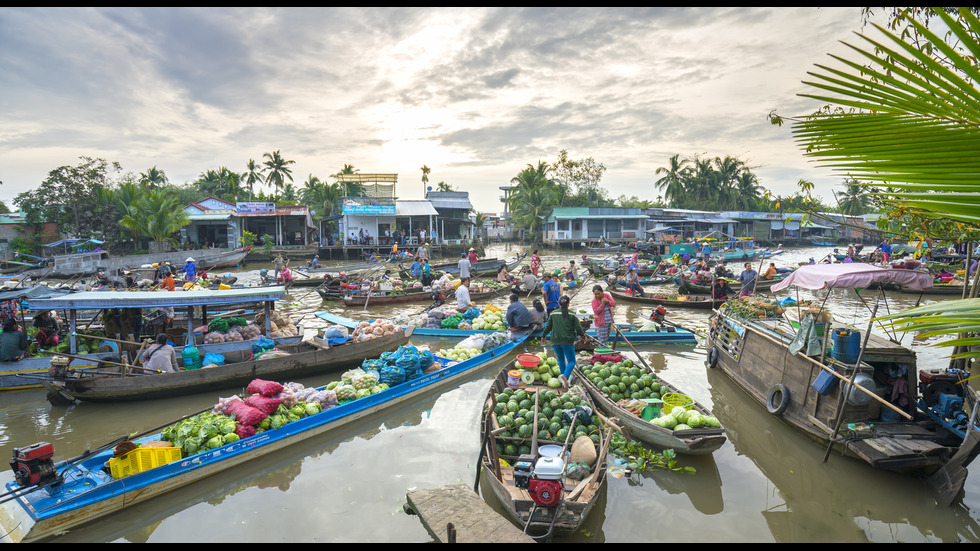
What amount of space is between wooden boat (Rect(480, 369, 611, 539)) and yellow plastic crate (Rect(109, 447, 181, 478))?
3914 mm

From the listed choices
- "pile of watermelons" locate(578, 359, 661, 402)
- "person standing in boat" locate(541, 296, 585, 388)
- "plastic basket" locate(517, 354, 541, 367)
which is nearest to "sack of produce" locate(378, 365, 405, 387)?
"plastic basket" locate(517, 354, 541, 367)

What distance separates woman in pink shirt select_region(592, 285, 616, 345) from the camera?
11.2 metres

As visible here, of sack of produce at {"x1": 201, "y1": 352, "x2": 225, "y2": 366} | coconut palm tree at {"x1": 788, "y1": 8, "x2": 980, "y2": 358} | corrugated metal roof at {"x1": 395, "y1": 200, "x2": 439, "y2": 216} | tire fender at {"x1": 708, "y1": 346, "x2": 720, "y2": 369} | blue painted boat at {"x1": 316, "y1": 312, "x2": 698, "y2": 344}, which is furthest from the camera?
corrugated metal roof at {"x1": 395, "y1": 200, "x2": 439, "y2": 216}

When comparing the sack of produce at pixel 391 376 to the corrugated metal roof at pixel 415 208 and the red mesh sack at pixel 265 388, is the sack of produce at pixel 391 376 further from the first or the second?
the corrugated metal roof at pixel 415 208

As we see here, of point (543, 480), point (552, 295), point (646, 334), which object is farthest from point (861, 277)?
point (552, 295)

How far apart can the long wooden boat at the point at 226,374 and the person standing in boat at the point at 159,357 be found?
0.18 m

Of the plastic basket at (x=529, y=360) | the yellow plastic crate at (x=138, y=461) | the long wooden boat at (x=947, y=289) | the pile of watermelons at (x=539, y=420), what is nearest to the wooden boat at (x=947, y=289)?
the long wooden boat at (x=947, y=289)

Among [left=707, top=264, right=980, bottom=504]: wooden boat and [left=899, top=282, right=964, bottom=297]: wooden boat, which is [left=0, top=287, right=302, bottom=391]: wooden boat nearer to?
[left=707, top=264, right=980, bottom=504]: wooden boat

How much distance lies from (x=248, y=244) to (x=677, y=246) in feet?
97.1

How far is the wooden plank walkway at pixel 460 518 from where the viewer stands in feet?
13.3

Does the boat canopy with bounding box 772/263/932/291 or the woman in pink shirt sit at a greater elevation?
the boat canopy with bounding box 772/263/932/291

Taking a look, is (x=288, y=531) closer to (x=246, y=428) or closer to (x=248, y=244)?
(x=246, y=428)

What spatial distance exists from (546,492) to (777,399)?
513cm

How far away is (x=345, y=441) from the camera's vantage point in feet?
25.9
